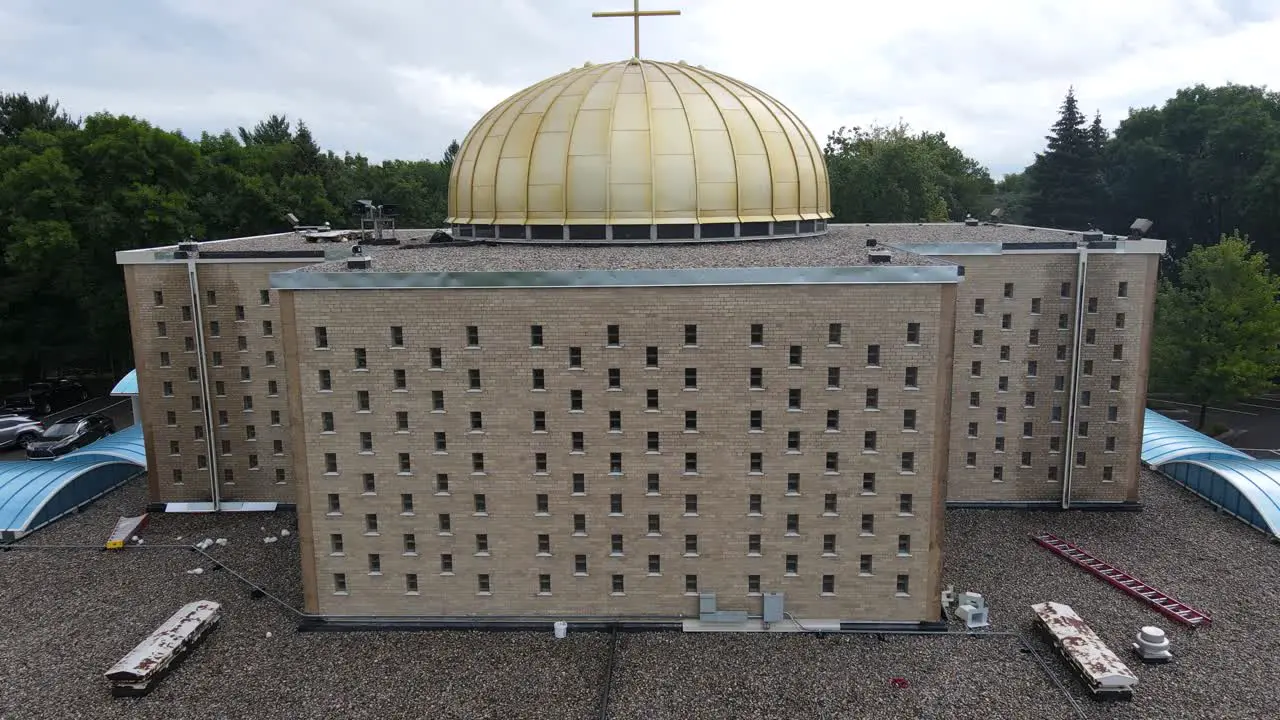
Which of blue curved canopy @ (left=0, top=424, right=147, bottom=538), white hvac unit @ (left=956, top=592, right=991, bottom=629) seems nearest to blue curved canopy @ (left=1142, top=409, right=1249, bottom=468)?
white hvac unit @ (left=956, top=592, right=991, bottom=629)

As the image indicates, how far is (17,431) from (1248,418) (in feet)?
292

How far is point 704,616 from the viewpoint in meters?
30.2

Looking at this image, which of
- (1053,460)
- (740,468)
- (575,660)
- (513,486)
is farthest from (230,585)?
(1053,460)

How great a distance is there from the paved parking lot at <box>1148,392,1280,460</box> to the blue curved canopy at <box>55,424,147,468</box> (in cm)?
6884

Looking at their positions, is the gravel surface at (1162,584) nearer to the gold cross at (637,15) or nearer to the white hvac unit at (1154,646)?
the white hvac unit at (1154,646)

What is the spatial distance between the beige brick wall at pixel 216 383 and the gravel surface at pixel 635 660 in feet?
20.6

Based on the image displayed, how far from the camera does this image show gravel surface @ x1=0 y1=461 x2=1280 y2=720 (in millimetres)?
25859

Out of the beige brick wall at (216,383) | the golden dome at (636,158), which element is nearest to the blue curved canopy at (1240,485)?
the golden dome at (636,158)

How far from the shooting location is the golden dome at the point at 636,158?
36812 mm

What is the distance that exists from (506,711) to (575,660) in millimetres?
3438

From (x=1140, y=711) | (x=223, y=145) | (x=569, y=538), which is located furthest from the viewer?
(x=223, y=145)

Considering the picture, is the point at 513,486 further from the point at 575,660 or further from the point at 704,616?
the point at 704,616

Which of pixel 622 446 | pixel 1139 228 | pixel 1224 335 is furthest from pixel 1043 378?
pixel 622 446

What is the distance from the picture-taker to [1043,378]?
40.7 metres
